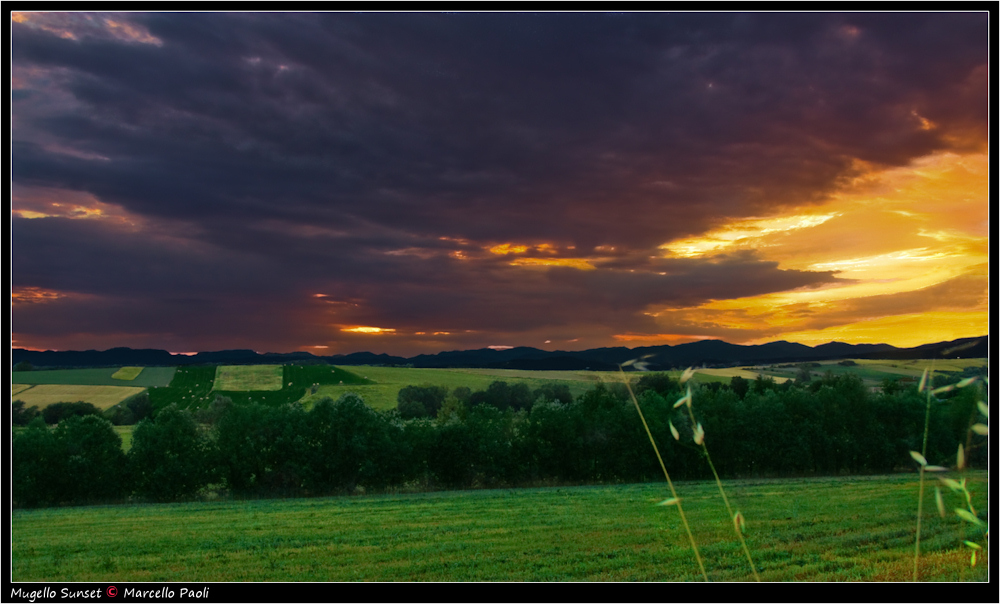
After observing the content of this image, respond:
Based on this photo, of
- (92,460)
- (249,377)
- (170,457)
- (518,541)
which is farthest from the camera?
(170,457)

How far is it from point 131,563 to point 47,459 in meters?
14.7

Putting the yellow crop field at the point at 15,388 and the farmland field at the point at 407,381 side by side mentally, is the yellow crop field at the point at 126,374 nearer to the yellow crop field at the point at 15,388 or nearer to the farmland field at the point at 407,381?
the farmland field at the point at 407,381

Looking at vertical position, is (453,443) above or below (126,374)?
below

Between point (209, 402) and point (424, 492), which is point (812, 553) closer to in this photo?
point (424, 492)

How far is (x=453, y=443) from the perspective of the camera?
20.5m

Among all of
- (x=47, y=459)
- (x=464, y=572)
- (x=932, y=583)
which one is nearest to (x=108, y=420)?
(x=47, y=459)

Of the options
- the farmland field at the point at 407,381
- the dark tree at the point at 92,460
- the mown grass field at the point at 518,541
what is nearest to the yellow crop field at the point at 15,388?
the mown grass field at the point at 518,541

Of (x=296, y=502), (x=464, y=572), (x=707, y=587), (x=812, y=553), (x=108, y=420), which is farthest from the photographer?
(x=108, y=420)

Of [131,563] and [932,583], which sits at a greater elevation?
Result: [932,583]

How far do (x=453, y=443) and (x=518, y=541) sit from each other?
12.2m

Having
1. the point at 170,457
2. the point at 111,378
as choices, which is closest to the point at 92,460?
the point at 170,457

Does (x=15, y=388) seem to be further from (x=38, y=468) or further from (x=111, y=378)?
(x=38, y=468)

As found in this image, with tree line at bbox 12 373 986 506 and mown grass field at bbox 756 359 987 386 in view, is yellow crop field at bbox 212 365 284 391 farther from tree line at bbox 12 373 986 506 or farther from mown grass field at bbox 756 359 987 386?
mown grass field at bbox 756 359 987 386

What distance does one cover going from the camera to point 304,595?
4223 millimetres
